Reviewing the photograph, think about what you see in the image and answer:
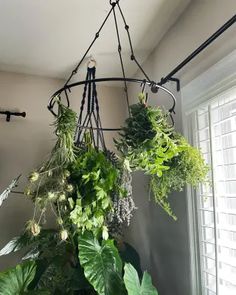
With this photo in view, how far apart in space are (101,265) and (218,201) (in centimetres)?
58

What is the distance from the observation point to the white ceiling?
4.62 feet

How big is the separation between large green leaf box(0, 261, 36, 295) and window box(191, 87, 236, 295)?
786 mm

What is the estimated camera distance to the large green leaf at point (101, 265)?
1.02 metres

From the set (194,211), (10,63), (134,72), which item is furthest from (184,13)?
(10,63)

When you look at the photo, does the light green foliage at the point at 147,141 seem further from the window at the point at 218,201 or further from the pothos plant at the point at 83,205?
the window at the point at 218,201

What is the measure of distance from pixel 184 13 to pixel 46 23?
0.74 m

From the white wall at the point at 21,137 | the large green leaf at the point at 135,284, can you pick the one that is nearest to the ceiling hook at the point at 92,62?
the white wall at the point at 21,137

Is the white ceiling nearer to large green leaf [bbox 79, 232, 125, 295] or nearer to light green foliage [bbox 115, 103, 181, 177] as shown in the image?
light green foliage [bbox 115, 103, 181, 177]

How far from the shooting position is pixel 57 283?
4.20 ft

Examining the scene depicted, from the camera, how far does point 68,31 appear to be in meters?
1.60

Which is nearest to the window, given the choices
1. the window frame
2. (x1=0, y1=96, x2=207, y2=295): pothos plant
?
the window frame

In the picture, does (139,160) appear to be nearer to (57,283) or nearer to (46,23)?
(57,283)

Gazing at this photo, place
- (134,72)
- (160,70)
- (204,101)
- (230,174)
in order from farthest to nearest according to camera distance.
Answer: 1. (134,72)
2. (160,70)
3. (204,101)
4. (230,174)

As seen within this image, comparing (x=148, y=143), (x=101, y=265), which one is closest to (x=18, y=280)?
(x=101, y=265)
